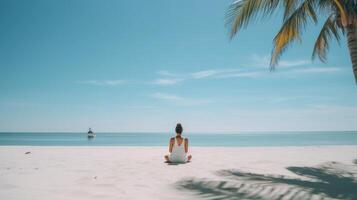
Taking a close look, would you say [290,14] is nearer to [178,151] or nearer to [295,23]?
[295,23]

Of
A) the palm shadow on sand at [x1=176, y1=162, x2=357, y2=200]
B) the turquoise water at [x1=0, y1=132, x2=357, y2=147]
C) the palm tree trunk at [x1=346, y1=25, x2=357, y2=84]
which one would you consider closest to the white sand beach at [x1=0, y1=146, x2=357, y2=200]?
the palm shadow on sand at [x1=176, y1=162, x2=357, y2=200]

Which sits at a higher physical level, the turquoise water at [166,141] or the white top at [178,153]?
the white top at [178,153]

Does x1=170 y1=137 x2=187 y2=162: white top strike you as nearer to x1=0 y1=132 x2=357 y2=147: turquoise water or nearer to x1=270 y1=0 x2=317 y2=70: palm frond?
x1=270 y1=0 x2=317 y2=70: palm frond

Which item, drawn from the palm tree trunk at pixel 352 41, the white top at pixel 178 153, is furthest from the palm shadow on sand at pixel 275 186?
the palm tree trunk at pixel 352 41

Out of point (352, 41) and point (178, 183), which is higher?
point (352, 41)

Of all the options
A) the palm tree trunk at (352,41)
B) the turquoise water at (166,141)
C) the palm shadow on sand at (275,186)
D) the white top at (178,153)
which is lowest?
the turquoise water at (166,141)

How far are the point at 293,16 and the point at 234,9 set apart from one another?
140 cm

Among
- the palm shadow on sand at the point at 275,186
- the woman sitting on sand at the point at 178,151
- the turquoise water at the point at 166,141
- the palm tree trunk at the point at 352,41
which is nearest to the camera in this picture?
the palm shadow on sand at the point at 275,186

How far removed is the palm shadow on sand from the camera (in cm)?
419

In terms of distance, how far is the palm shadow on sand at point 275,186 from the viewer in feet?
13.8

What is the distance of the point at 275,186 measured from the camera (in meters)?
4.79

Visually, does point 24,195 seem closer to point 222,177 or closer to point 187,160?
point 222,177

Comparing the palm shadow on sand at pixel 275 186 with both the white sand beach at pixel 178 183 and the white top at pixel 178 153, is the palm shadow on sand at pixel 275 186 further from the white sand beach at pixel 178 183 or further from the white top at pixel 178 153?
the white top at pixel 178 153

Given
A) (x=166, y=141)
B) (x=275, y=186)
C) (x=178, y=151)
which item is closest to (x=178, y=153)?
(x=178, y=151)
